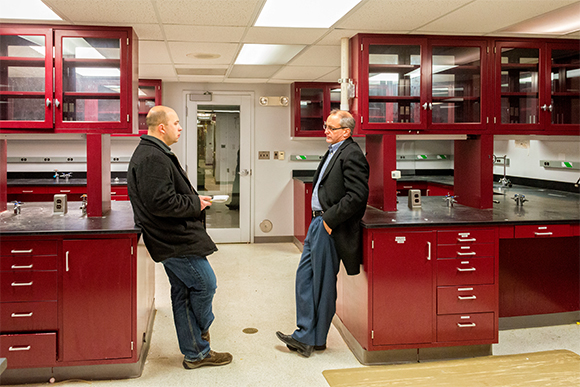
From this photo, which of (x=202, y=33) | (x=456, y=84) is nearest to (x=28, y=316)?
(x=202, y=33)

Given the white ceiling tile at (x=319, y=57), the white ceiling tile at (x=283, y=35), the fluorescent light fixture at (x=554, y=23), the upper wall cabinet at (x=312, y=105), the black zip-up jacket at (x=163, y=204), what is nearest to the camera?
the black zip-up jacket at (x=163, y=204)

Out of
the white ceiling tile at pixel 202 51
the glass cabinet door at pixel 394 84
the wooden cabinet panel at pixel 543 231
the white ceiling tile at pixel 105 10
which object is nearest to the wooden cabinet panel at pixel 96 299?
the white ceiling tile at pixel 105 10

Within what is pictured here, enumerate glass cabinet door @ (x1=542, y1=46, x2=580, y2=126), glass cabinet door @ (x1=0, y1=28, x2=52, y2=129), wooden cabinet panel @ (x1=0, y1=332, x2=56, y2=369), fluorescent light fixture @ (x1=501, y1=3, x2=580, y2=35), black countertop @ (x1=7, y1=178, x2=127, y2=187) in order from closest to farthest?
wooden cabinet panel @ (x1=0, y1=332, x2=56, y2=369) < fluorescent light fixture @ (x1=501, y1=3, x2=580, y2=35) < glass cabinet door @ (x1=0, y1=28, x2=52, y2=129) < glass cabinet door @ (x1=542, y1=46, x2=580, y2=126) < black countertop @ (x1=7, y1=178, x2=127, y2=187)

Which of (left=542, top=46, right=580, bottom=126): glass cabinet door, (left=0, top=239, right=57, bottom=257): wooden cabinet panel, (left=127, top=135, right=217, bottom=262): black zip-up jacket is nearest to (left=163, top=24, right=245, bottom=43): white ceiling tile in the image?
(left=127, top=135, right=217, bottom=262): black zip-up jacket

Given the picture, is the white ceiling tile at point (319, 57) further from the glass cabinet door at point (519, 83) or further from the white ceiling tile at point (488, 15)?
the glass cabinet door at point (519, 83)

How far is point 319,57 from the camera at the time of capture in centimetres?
512

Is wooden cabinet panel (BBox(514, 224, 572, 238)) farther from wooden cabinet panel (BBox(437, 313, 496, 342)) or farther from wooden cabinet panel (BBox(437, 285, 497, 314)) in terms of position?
wooden cabinet panel (BBox(437, 313, 496, 342))

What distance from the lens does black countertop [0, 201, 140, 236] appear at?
2969mm

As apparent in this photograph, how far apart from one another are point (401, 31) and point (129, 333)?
294cm

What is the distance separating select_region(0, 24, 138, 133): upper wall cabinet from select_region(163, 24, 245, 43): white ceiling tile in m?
0.39

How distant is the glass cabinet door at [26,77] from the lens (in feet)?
11.9

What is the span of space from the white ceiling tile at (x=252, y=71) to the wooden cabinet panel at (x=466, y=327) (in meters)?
3.61

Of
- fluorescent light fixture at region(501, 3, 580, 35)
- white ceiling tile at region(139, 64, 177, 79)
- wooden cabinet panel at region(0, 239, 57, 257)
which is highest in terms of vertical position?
white ceiling tile at region(139, 64, 177, 79)

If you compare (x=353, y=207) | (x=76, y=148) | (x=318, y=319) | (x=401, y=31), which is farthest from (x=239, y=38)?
(x=76, y=148)
